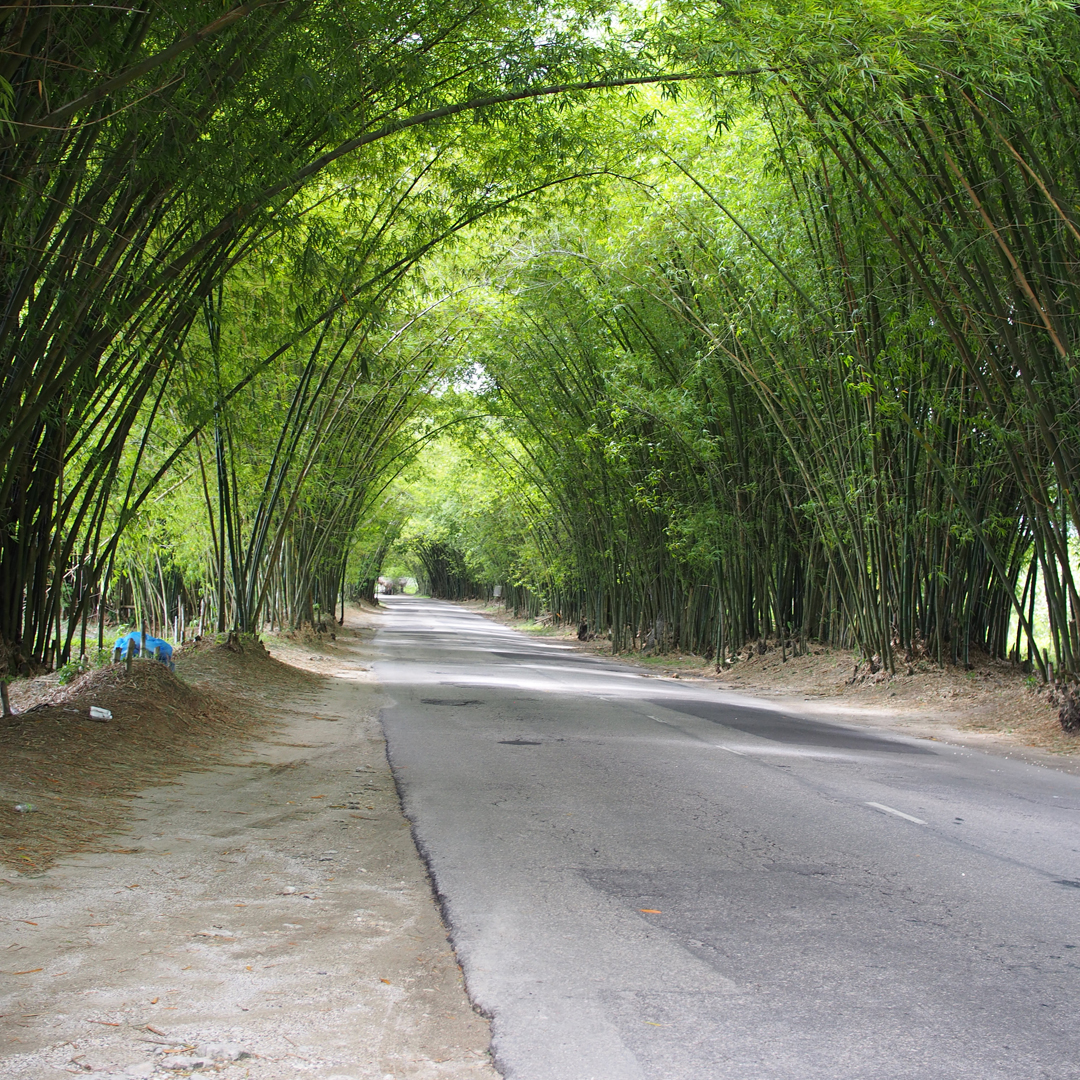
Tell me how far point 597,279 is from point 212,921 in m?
10.4

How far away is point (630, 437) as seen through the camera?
1428 centimetres

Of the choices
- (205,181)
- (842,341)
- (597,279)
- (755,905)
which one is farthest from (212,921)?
(597,279)

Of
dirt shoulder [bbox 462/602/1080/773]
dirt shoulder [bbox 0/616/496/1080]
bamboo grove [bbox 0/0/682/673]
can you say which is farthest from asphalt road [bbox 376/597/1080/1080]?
bamboo grove [bbox 0/0/682/673]

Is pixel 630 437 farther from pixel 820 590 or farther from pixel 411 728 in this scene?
pixel 411 728

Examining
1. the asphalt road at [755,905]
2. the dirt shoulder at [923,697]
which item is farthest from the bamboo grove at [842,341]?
the asphalt road at [755,905]

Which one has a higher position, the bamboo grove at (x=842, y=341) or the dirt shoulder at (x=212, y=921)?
the bamboo grove at (x=842, y=341)

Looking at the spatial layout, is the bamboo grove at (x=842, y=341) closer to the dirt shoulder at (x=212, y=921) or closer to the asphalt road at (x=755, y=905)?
the asphalt road at (x=755, y=905)

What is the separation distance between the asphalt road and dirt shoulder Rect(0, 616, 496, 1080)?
19cm

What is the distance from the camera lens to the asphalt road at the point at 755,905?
7.20ft

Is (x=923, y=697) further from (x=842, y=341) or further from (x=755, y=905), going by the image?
(x=755, y=905)

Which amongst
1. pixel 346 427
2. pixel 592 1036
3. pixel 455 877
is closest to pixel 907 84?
pixel 455 877

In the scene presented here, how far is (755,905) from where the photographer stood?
3.14 m

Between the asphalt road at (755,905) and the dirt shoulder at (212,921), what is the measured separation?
193 millimetres

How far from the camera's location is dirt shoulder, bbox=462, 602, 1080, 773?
7.27m
